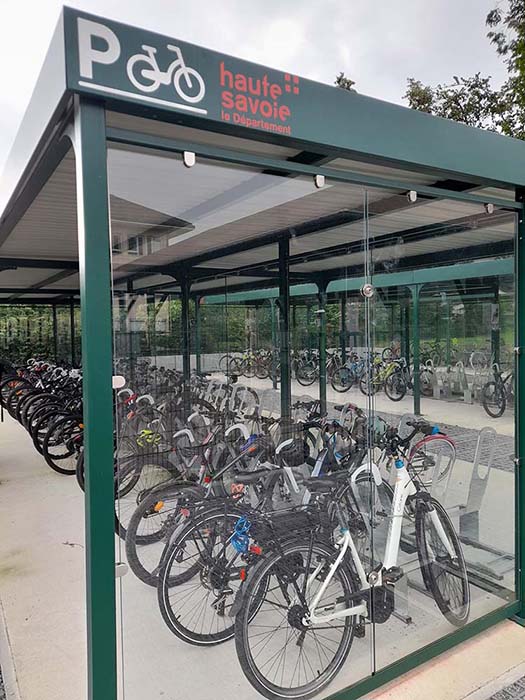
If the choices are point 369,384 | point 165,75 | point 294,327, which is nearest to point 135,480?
point 369,384

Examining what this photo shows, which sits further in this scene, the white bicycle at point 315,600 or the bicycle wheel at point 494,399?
the bicycle wheel at point 494,399

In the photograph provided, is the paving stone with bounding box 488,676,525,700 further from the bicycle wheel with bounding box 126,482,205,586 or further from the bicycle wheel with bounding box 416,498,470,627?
the bicycle wheel with bounding box 126,482,205,586

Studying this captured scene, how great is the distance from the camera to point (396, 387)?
2949 mm

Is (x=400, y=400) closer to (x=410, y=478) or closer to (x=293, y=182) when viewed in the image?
(x=410, y=478)

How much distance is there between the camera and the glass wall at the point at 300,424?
6.77 ft

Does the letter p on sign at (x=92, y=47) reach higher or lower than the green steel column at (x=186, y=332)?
higher

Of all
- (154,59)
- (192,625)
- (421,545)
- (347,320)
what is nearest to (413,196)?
(347,320)

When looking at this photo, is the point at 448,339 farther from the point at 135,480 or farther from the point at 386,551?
the point at 135,480

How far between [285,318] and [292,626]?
1721 mm

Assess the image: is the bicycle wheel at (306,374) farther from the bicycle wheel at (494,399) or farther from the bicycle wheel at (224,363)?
the bicycle wheel at (494,399)

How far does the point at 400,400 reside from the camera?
289 cm

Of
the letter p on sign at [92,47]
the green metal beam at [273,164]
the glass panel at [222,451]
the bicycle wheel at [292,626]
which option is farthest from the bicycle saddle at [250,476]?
the letter p on sign at [92,47]

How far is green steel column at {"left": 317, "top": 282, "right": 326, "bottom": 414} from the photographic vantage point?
9.96ft

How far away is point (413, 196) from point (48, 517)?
3.54m
